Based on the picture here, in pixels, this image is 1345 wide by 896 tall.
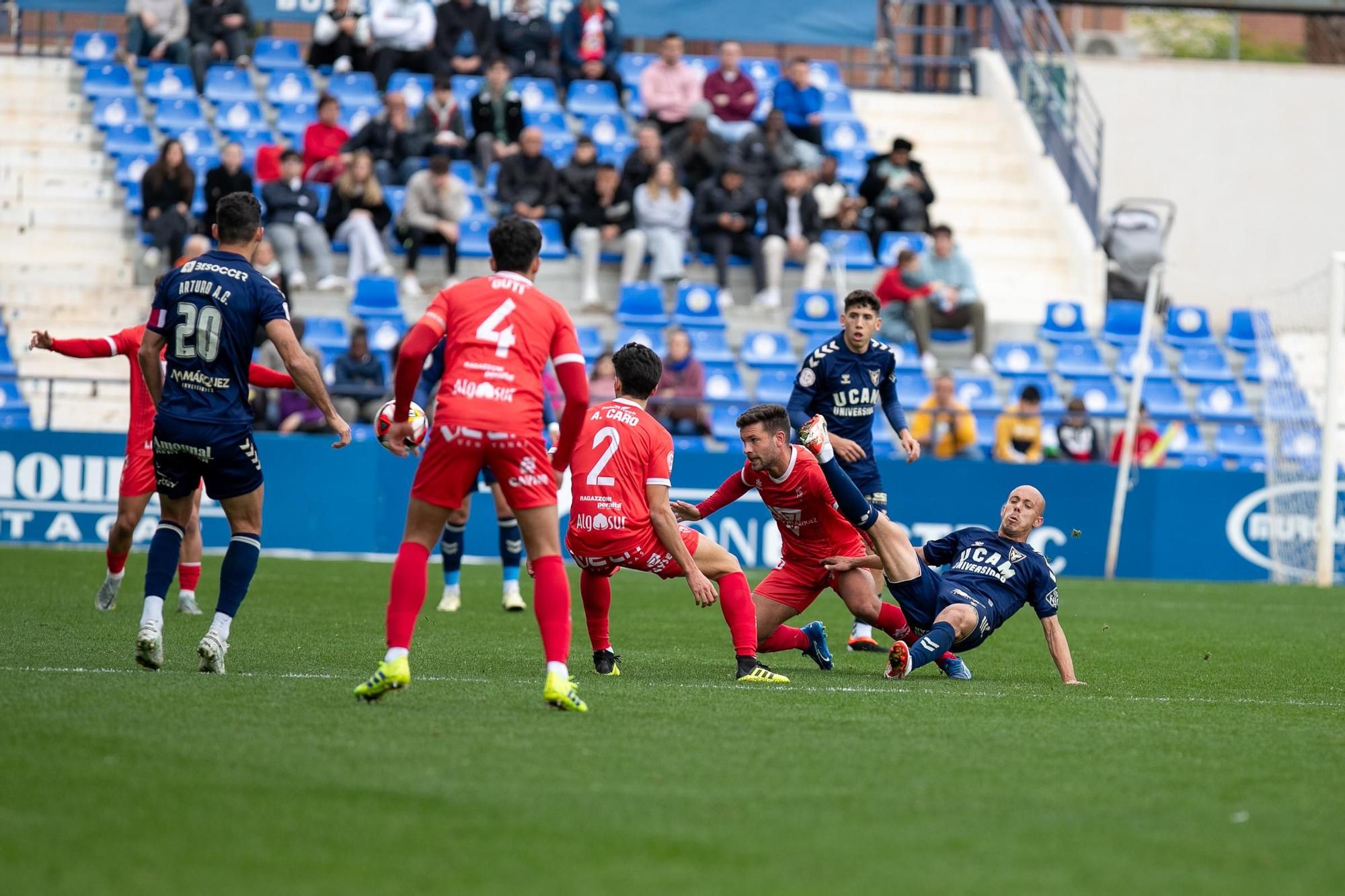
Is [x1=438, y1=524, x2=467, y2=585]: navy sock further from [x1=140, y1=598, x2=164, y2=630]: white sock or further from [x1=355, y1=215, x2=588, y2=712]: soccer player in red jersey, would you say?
[x1=355, y1=215, x2=588, y2=712]: soccer player in red jersey

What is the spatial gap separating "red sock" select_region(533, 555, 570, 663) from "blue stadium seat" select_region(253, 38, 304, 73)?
17.5 metres

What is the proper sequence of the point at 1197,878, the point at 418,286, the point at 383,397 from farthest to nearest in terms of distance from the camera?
the point at 418,286, the point at 383,397, the point at 1197,878

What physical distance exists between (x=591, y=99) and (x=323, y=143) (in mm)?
3989

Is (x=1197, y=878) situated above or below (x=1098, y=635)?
above

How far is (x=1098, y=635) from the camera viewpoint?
11867mm

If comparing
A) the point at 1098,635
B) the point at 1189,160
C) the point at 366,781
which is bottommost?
the point at 1098,635

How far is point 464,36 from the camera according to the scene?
74.4 ft

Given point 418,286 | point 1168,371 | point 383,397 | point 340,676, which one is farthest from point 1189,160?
point 340,676

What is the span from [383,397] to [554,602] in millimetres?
10704

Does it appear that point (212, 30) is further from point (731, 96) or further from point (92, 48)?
point (731, 96)

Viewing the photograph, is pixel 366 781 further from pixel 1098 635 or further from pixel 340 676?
pixel 1098 635

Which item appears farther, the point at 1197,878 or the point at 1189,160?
the point at 1189,160

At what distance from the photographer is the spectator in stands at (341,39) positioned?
22625 mm

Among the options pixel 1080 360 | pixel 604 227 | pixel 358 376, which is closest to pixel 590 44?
pixel 604 227
